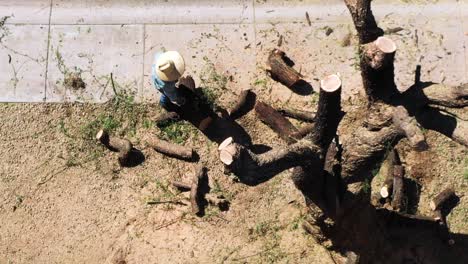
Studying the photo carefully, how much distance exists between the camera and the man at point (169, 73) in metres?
7.72

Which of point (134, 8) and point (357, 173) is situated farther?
point (134, 8)

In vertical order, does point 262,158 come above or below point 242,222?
above

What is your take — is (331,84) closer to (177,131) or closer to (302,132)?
(302,132)

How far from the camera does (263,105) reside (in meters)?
8.48

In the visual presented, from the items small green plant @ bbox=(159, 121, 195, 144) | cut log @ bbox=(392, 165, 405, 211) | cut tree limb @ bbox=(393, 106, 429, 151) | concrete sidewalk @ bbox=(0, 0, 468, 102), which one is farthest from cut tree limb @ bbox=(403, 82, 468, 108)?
small green plant @ bbox=(159, 121, 195, 144)

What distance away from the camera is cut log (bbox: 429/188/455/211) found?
7.89 metres

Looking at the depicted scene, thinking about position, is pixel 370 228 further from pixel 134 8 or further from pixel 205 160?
pixel 134 8

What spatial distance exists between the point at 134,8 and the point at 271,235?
13.8 feet

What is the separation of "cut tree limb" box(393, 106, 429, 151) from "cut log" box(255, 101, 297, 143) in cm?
250

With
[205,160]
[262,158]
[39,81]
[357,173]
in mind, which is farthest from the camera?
[39,81]

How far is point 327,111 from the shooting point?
5750mm

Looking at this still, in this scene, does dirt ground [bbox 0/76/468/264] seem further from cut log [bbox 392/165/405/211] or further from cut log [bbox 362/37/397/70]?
cut log [bbox 362/37/397/70]

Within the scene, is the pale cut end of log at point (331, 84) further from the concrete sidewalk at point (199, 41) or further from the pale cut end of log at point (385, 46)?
the concrete sidewalk at point (199, 41)

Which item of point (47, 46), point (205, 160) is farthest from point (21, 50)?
point (205, 160)
